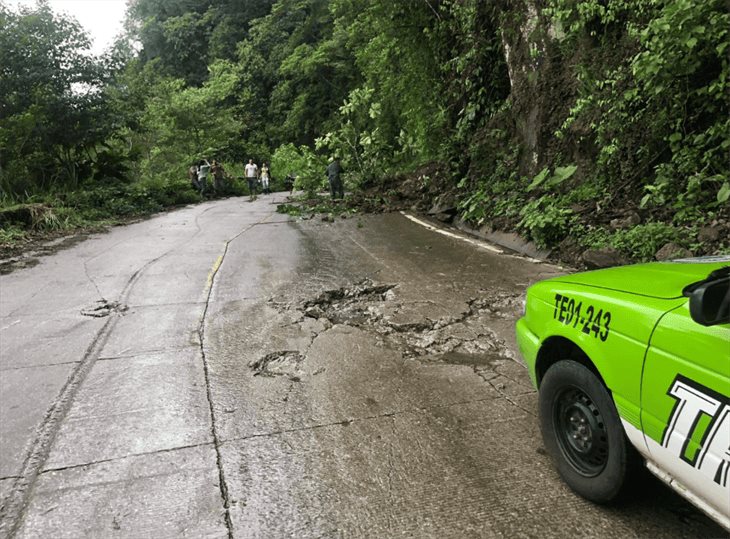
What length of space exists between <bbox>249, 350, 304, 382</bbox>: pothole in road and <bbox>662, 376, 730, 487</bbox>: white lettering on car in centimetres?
309

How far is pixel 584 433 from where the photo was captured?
2703mm

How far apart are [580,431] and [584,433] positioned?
3 centimetres

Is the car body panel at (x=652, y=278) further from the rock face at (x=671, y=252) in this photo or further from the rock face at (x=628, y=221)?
the rock face at (x=628, y=221)

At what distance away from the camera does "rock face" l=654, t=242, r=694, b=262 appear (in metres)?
6.70

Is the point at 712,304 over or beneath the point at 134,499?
over

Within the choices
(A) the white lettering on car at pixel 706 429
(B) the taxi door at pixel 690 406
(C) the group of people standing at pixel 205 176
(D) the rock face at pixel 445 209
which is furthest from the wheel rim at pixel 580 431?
(C) the group of people standing at pixel 205 176

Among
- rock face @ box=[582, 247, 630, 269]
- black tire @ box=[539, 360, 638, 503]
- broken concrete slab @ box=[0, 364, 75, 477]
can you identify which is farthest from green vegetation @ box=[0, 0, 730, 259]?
broken concrete slab @ box=[0, 364, 75, 477]

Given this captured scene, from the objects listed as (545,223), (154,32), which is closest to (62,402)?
(545,223)

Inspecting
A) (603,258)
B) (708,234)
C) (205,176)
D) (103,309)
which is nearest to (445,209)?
(603,258)

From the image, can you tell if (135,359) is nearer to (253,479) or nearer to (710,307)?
(253,479)

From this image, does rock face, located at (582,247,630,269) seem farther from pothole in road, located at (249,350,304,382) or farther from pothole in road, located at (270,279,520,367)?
pothole in road, located at (249,350,304,382)

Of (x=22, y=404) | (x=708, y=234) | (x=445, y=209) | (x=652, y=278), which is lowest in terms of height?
(x=22, y=404)

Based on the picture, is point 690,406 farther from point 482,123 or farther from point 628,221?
point 482,123

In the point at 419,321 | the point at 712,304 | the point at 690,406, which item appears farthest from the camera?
the point at 419,321
